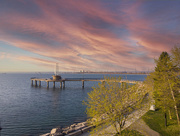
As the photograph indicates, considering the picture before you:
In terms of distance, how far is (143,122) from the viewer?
22656 millimetres

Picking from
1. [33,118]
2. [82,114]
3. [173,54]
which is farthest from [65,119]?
[173,54]

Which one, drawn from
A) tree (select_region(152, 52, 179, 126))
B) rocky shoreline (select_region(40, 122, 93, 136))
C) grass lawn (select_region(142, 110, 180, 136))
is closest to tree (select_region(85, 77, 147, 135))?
rocky shoreline (select_region(40, 122, 93, 136))

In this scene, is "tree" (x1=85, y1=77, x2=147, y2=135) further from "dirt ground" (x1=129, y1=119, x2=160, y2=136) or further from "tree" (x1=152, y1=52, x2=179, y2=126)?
"tree" (x1=152, y1=52, x2=179, y2=126)

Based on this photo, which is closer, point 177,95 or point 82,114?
point 177,95

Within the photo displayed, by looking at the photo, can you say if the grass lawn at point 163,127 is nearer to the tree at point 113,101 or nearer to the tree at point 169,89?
the tree at point 169,89

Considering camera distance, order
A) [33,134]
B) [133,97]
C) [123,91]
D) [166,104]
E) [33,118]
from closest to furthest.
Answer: [133,97], [123,91], [166,104], [33,134], [33,118]

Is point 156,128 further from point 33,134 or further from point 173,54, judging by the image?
point 33,134

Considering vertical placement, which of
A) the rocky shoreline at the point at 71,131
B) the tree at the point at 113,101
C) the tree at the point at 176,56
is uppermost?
the tree at the point at 176,56

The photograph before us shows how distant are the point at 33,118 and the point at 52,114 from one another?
5.62 meters

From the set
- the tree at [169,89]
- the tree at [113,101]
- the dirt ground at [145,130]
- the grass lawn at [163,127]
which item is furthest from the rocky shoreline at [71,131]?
the tree at [169,89]

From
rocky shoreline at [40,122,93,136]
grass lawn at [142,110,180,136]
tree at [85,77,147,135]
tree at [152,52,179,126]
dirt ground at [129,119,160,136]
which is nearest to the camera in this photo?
tree at [85,77,147,135]

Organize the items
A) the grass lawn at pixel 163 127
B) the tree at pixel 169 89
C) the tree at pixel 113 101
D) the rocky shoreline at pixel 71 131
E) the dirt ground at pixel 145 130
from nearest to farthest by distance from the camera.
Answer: the tree at pixel 113 101
the dirt ground at pixel 145 130
the rocky shoreline at pixel 71 131
the grass lawn at pixel 163 127
the tree at pixel 169 89

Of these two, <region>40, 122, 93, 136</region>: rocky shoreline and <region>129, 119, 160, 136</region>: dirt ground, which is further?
<region>40, 122, 93, 136</region>: rocky shoreline

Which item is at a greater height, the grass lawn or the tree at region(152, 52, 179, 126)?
the tree at region(152, 52, 179, 126)
